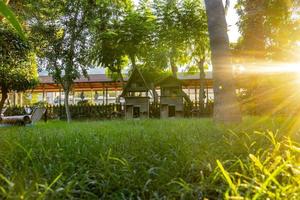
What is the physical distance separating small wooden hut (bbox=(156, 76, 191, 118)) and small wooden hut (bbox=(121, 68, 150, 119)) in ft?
2.81

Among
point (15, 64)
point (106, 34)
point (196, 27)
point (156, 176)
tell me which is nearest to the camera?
point (156, 176)

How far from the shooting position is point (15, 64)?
17141 mm

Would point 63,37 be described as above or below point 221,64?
above

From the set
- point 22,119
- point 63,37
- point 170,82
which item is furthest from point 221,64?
point 63,37

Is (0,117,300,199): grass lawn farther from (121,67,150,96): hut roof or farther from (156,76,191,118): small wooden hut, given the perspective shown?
(121,67,150,96): hut roof

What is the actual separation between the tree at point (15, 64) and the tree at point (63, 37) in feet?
8.51

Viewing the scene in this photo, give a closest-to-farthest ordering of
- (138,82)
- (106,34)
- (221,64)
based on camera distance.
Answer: (221,64)
(138,82)
(106,34)

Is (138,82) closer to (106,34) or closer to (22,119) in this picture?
(106,34)

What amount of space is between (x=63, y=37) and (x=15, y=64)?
18.5 feet

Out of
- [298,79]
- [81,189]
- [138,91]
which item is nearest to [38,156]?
[81,189]

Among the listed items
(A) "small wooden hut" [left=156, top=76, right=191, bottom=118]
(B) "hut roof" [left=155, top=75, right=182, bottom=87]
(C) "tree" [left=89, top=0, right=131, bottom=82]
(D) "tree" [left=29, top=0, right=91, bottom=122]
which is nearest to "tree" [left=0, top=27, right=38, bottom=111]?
(D) "tree" [left=29, top=0, right=91, bottom=122]

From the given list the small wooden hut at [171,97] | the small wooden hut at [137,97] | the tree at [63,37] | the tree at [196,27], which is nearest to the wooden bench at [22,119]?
the tree at [63,37]

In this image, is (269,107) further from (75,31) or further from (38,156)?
(38,156)

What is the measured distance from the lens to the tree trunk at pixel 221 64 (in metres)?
7.94
